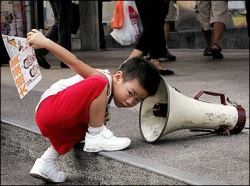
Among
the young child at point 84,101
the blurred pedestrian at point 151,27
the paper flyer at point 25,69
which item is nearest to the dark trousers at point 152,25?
the blurred pedestrian at point 151,27

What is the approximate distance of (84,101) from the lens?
12.0 ft

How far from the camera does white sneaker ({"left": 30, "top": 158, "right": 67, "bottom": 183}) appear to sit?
3.81m

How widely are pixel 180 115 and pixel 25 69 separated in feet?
2.99

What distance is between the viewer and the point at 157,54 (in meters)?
6.69

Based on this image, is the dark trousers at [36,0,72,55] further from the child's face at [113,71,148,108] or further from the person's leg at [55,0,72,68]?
the child's face at [113,71,148,108]

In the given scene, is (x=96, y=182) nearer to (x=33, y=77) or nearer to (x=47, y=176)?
(x=47, y=176)

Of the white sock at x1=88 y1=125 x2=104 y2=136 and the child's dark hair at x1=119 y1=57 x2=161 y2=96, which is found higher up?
the child's dark hair at x1=119 y1=57 x2=161 y2=96

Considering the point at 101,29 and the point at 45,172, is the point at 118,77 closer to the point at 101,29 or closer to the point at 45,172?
the point at 45,172

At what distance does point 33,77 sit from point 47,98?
5.9 inches

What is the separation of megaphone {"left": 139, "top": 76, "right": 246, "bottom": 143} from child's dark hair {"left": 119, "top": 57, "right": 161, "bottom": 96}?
7.1 inches

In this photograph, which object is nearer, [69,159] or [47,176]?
[47,176]

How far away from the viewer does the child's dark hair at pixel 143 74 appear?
147 inches

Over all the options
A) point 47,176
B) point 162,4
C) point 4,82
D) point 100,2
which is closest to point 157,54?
point 162,4

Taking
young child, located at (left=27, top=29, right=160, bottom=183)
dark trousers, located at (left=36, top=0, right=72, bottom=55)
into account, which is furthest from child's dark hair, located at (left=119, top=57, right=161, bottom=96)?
dark trousers, located at (left=36, top=0, right=72, bottom=55)
